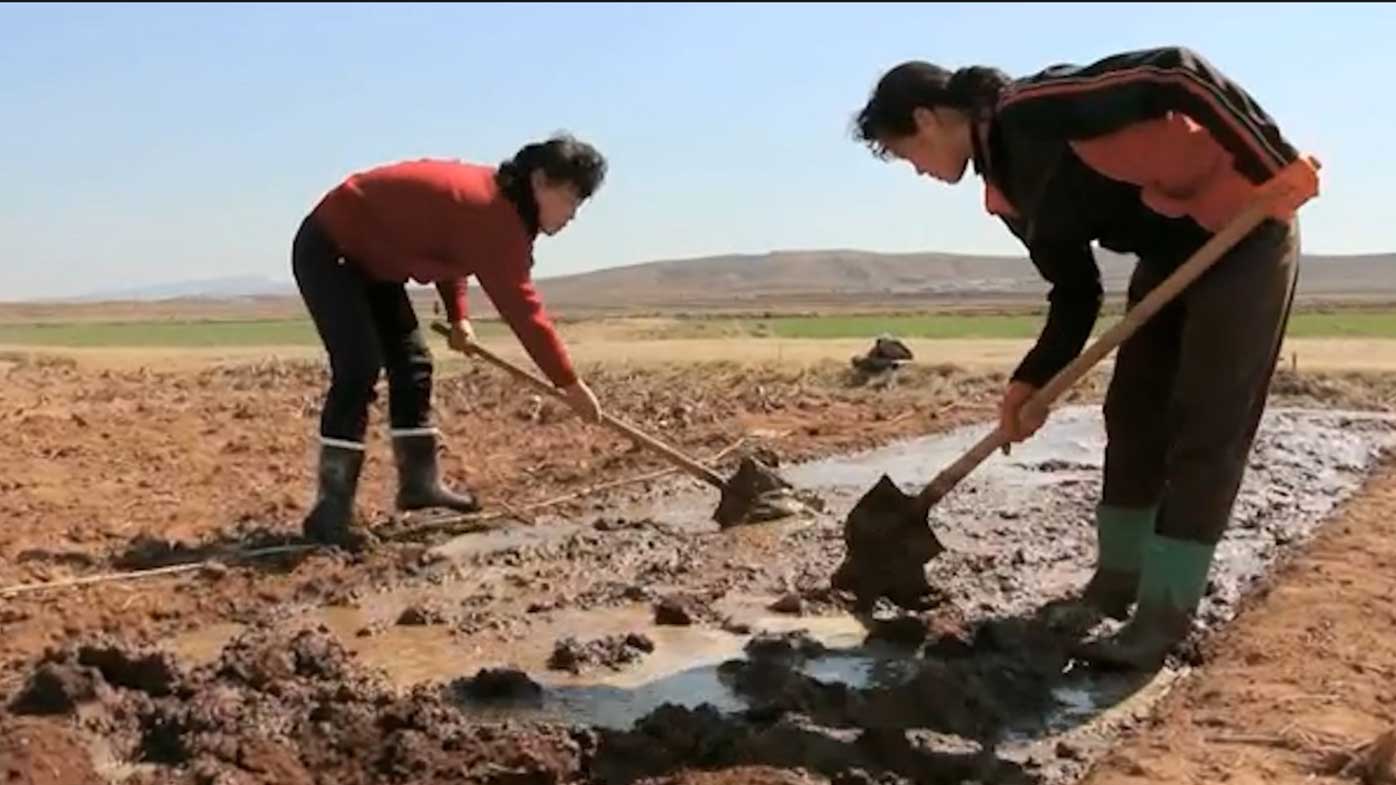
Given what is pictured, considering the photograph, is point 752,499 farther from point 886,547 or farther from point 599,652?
point 599,652

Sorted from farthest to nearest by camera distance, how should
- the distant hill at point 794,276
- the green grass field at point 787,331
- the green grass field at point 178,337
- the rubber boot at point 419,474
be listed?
the distant hill at point 794,276, the green grass field at point 178,337, the green grass field at point 787,331, the rubber boot at point 419,474

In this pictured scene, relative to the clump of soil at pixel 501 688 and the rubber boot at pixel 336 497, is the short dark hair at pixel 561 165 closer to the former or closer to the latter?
the rubber boot at pixel 336 497

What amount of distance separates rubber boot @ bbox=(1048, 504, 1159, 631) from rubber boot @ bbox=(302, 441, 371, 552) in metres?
2.55

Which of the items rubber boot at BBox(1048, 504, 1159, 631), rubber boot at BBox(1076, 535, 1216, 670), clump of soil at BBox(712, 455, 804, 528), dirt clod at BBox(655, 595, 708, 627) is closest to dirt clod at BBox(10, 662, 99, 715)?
dirt clod at BBox(655, 595, 708, 627)

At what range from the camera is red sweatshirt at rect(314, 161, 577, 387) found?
18.7ft

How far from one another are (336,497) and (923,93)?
2789 millimetres

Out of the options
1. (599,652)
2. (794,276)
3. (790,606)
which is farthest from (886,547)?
(794,276)

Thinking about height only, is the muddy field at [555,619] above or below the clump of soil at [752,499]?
below

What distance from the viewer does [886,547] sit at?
192 inches

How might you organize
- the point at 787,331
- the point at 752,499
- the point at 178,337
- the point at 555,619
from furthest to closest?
the point at 178,337, the point at 787,331, the point at 752,499, the point at 555,619

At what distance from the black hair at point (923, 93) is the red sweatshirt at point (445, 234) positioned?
1.85 metres

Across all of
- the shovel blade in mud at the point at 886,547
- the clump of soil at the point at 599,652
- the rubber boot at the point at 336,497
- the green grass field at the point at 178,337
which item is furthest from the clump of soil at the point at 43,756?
the green grass field at the point at 178,337

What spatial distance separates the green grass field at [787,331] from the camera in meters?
24.0

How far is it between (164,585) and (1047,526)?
3.26 m
